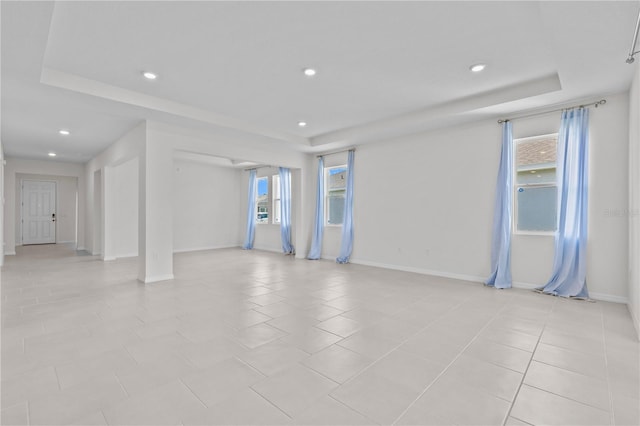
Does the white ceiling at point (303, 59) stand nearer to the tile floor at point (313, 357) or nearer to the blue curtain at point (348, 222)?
the blue curtain at point (348, 222)

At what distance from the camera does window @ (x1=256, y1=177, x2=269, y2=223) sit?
32.0ft

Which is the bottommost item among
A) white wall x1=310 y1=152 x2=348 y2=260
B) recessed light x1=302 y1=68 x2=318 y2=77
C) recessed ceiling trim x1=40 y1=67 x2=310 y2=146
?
white wall x1=310 y1=152 x2=348 y2=260

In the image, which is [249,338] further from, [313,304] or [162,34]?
[162,34]

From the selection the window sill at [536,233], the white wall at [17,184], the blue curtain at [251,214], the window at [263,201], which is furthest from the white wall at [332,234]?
the white wall at [17,184]

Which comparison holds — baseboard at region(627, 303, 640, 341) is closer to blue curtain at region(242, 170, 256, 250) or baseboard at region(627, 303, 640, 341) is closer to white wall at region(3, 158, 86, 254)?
blue curtain at region(242, 170, 256, 250)

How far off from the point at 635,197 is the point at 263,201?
8549mm

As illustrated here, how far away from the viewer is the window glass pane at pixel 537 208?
463 cm

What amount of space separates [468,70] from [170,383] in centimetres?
438

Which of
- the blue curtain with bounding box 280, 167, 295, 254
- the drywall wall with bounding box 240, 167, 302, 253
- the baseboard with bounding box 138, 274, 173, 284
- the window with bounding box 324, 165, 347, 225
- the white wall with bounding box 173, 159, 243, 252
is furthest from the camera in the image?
the white wall with bounding box 173, 159, 243, 252

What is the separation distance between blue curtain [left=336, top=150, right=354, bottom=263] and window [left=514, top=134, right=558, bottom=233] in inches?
131

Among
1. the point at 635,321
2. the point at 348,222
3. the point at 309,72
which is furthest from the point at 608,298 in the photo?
the point at 309,72

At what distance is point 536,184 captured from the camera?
4.76 meters

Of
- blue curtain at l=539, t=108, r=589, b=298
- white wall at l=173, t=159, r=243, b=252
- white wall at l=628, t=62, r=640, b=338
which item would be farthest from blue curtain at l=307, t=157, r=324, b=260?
white wall at l=628, t=62, r=640, b=338

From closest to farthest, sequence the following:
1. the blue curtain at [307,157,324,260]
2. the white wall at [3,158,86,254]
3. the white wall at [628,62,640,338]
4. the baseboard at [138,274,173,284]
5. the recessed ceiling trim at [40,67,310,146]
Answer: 1. the white wall at [628,62,640,338]
2. the recessed ceiling trim at [40,67,310,146]
3. the baseboard at [138,274,173,284]
4. the blue curtain at [307,157,324,260]
5. the white wall at [3,158,86,254]
